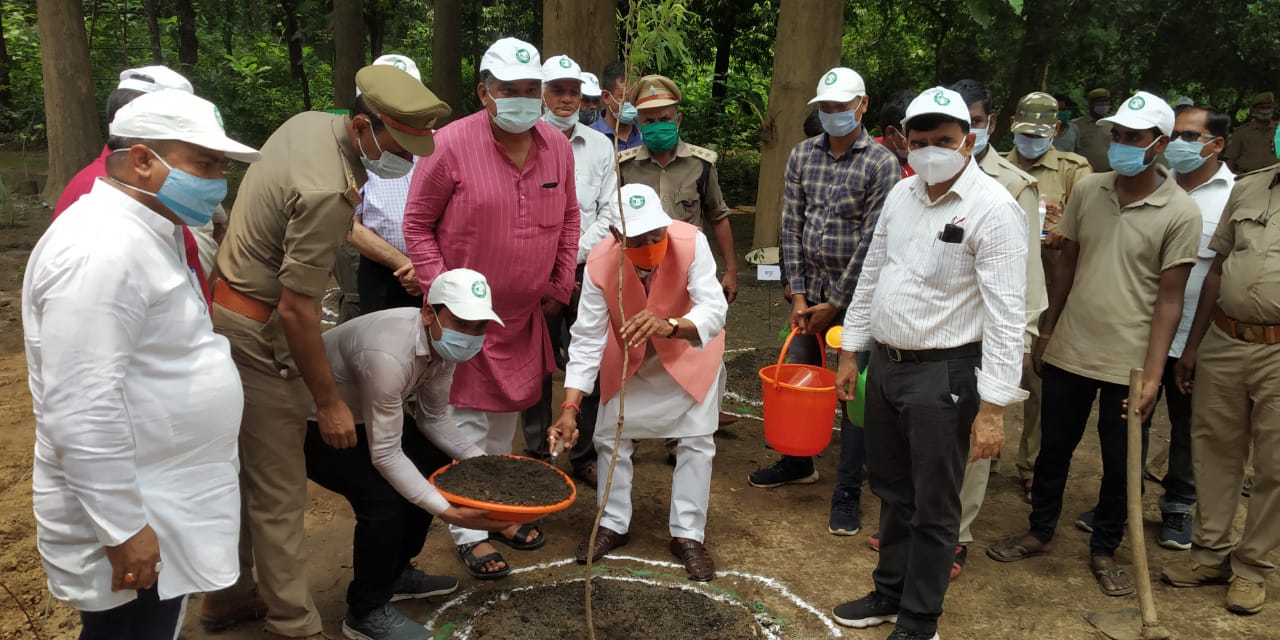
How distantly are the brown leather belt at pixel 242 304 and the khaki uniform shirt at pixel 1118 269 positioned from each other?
3345 mm

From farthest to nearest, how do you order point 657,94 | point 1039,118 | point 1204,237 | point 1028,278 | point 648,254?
point 1039,118
point 657,94
point 1204,237
point 1028,278
point 648,254

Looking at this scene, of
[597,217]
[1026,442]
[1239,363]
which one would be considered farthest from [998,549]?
[597,217]

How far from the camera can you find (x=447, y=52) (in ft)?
39.3

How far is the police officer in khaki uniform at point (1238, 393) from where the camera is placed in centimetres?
370

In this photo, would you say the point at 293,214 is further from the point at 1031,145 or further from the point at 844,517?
the point at 1031,145

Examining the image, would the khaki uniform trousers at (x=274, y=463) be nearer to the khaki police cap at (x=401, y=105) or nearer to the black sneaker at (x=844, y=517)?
the khaki police cap at (x=401, y=105)

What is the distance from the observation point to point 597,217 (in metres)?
4.96

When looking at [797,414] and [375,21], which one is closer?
[797,414]

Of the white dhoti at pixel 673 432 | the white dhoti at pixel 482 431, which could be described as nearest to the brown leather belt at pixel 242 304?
the white dhoti at pixel 482 431

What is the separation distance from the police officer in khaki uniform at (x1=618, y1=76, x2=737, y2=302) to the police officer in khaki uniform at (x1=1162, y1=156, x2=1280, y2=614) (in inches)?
91.2

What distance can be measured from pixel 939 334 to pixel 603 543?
1845mm

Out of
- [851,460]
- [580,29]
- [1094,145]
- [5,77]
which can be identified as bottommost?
[851,460]

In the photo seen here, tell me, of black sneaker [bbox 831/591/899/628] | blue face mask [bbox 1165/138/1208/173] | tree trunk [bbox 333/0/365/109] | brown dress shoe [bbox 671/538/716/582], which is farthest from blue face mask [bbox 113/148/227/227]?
tree trunk [bbox 333/0/365/109]

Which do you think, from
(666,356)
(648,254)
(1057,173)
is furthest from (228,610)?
(1057,173)
